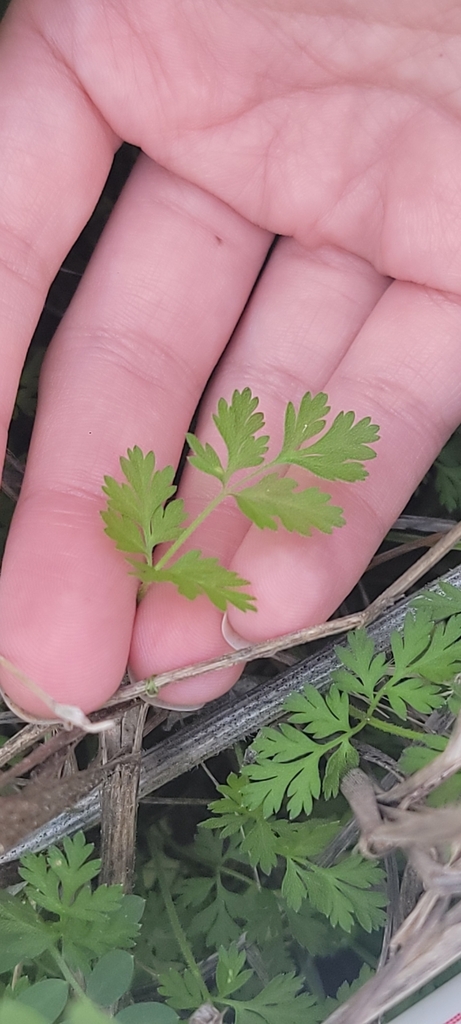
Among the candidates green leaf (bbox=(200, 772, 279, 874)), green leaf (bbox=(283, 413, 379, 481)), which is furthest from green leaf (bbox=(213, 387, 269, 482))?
green leaf (bbox=(200, 772, 279, 874))

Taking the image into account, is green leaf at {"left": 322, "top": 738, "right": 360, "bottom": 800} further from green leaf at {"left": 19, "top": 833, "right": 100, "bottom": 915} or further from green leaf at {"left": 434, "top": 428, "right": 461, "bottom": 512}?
green leaf at {"left": 434, "top": 428, "right": 461, "bottom": 512}

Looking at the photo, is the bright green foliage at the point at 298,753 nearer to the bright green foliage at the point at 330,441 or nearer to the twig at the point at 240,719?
the twig at the point at 240,719

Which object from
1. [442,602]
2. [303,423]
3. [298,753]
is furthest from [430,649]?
[303,423]

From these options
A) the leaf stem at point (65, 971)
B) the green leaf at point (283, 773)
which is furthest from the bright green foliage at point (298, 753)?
the leaf stem at point (65, 971)

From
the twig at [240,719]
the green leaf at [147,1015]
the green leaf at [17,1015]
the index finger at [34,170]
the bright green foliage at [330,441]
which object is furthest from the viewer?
the twig at [240,719]

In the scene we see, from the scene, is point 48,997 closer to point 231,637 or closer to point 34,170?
point 231,637
